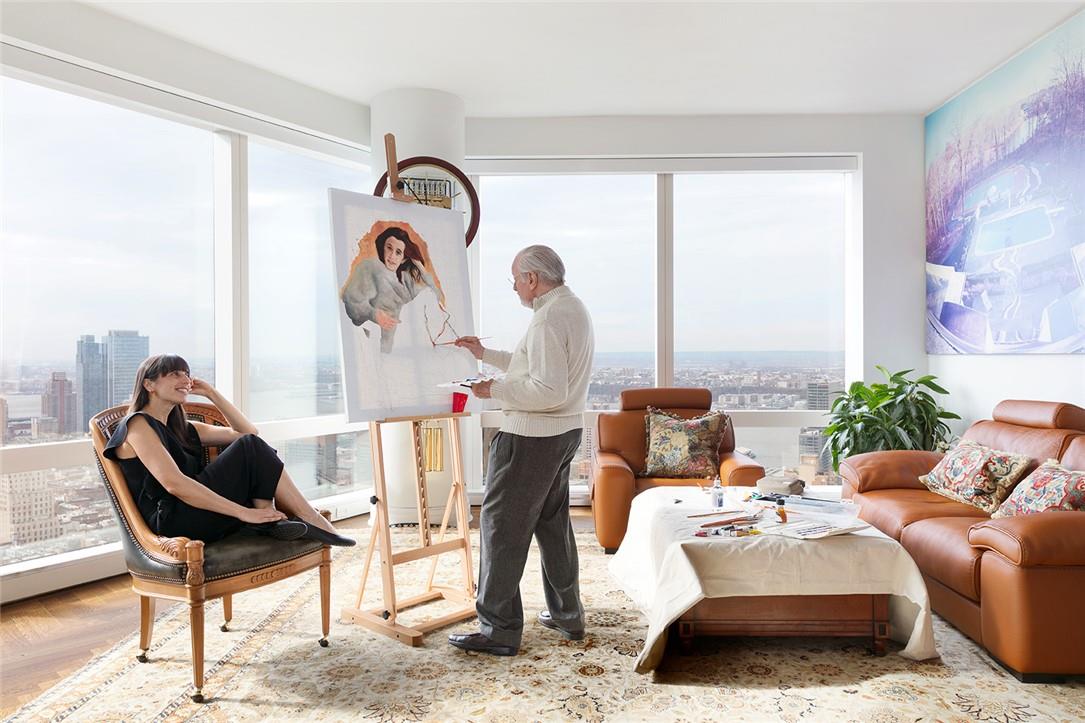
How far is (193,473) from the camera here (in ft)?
8.99

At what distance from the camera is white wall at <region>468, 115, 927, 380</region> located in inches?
210

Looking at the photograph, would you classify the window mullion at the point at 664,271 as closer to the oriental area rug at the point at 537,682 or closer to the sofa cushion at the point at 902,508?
the sofa cushion at the point at 902,508

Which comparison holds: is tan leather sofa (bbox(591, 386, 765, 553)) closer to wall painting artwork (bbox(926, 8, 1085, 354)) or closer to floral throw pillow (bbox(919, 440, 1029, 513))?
floral throw pillow (bbox(919, 440, 1029, 513))

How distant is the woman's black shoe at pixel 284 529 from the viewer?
2.66 metres

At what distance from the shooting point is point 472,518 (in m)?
5.09

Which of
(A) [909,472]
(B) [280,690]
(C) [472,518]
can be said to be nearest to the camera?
(B) [280,690]

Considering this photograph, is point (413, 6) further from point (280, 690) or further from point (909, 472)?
point (909, 472)

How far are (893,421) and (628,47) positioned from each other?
2973mm

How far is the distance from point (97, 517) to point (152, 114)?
230cm

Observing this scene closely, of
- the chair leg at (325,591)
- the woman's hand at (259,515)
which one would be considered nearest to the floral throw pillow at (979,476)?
the chair leg at (325,591)

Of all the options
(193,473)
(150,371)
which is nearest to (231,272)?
(150,371)

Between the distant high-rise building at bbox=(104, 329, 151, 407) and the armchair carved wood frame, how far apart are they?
4.38 feet

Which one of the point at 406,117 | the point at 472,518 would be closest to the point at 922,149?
the point at 406,117

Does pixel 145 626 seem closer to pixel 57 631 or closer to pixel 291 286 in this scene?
pixel 57 631
